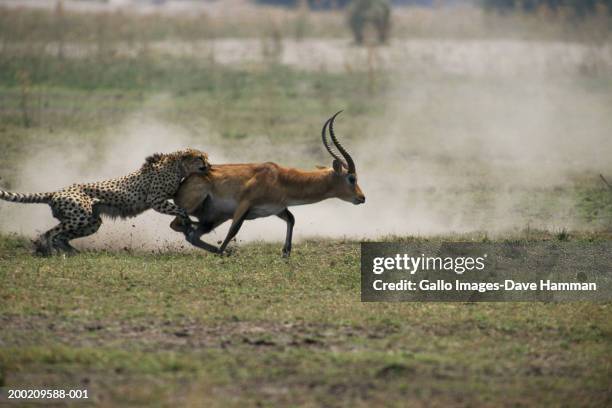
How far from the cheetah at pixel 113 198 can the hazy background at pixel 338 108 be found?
0.77m

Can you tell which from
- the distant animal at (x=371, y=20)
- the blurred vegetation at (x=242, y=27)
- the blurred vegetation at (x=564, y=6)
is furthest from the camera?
the blurred vegetation at (x=564, y=6)

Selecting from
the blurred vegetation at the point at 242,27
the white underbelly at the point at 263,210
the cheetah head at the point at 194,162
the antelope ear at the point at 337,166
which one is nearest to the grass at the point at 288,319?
the white underbelly at the point at 263,210

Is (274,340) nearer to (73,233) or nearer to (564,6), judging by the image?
(73,233)

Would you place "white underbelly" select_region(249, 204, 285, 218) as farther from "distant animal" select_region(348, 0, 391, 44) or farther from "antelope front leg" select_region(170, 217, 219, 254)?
"distant animal" select_region(348, 0, 391, 44)

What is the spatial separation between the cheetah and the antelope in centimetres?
15

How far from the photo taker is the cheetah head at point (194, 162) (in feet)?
43.9

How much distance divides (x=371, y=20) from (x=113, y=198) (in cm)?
2386

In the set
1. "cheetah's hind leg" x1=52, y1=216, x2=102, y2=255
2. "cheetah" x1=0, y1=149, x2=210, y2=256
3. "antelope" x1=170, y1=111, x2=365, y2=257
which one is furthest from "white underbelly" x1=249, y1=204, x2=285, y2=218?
"cheetah's hind leg" x1=52, y1=216, x2=102, y2=255

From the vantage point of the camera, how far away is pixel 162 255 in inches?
521

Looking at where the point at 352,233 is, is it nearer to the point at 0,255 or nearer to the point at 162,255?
the point at 162,255

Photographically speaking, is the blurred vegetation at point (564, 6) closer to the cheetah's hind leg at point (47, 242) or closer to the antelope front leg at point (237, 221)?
the antelope front leg at point (237, 221)

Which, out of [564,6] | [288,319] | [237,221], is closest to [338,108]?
[237,221]

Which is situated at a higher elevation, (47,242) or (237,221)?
(237,221)

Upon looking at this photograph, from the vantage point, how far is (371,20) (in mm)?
36000
